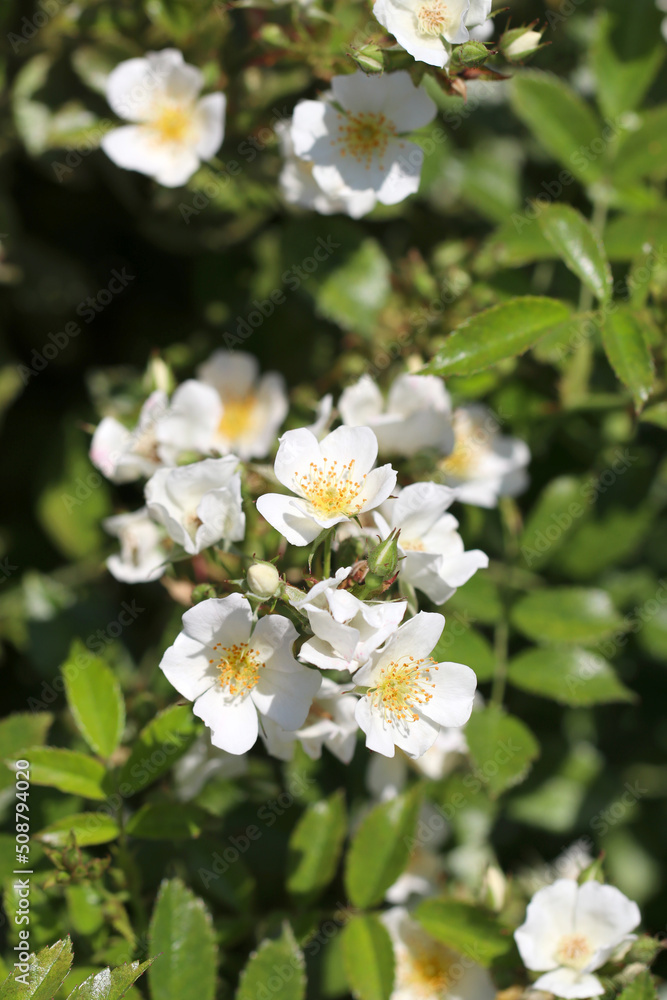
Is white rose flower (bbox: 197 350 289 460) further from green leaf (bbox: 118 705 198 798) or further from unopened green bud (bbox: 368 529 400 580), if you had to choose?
unopened green bud (bbox: 368 529 400 580)

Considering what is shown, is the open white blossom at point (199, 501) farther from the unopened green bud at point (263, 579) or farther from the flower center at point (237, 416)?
the flower center at point (237, 416)

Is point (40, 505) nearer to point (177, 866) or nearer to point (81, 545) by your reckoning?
point (81, 545)

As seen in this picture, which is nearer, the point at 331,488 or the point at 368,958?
the point at 331,488

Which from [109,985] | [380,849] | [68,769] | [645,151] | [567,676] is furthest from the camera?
[645,151]

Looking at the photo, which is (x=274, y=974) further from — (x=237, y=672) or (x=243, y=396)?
(x=243, y=396)

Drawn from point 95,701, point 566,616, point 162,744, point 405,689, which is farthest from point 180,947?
point 566,616

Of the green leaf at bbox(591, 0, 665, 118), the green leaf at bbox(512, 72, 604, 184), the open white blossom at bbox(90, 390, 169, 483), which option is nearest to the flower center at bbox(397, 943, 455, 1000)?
the open white blossom at bbox(90, 390, 169, 483)

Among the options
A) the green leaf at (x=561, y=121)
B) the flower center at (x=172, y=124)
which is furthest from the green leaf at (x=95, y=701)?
the green leaf at (x=561, y=121)
